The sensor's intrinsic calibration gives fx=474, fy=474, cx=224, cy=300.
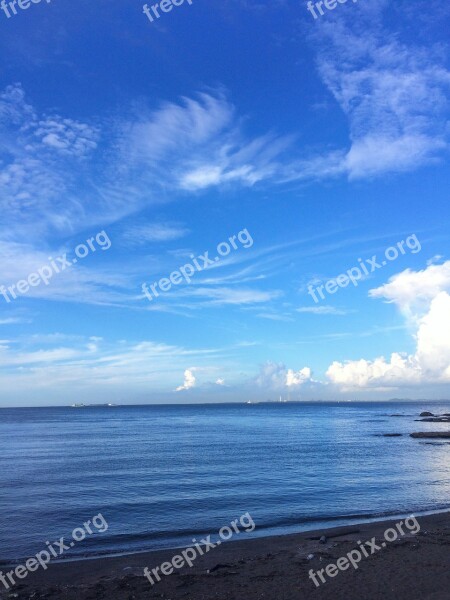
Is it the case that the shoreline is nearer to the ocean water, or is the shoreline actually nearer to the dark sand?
the ocean water

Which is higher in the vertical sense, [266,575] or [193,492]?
[266,575]

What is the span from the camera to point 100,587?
16.9 metres

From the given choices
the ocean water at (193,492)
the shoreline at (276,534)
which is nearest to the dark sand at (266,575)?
the shoreline at (276,534)

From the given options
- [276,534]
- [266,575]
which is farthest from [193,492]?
[266,575]

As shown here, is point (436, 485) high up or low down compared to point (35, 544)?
down

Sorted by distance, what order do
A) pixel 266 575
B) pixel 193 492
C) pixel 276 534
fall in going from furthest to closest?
pixel 193 492 < pixel 276 534 < pixel 266 575

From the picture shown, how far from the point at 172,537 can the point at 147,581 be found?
25.1 feet

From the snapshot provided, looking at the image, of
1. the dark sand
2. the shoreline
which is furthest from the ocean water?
the dark sand

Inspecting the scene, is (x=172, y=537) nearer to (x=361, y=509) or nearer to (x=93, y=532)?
(x=93, y=532)

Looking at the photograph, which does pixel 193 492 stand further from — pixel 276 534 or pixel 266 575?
pixel 266 575

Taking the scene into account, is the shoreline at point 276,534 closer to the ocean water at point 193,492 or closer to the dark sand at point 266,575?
the ocean water at point 193,492

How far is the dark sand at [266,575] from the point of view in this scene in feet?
52.9

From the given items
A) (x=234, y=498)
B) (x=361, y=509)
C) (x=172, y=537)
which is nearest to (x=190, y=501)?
(x=234, y=498)

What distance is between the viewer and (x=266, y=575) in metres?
17.9
